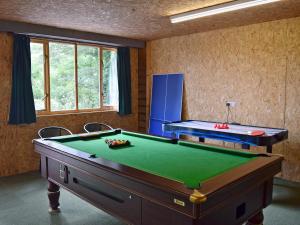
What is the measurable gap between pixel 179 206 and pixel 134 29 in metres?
3.99

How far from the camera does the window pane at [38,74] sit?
16.3ft

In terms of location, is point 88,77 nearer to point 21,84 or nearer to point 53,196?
point 21,84

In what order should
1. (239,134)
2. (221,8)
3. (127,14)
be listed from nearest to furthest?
(221,8) < (239,134) < (127,14)

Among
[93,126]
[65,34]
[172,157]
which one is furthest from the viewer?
[93,126]

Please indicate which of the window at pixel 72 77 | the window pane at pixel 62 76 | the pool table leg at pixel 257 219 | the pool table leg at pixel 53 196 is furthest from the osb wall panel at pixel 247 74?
the pool table leg at pixel 53 196

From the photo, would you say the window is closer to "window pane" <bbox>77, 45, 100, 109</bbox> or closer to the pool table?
"window pane" <bbox>77, 45, 100, 109</bbox>

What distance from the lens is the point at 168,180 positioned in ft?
6.16

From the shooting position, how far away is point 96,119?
19.0 ft

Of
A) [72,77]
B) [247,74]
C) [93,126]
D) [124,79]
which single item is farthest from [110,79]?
[247,74]

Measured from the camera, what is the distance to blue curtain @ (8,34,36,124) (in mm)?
4598

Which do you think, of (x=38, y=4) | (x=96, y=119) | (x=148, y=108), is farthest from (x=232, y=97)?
(x=38, y=4)

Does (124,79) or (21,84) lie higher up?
(124,79)

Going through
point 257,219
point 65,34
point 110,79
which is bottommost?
point 257,219

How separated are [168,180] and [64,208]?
2.04 meters
